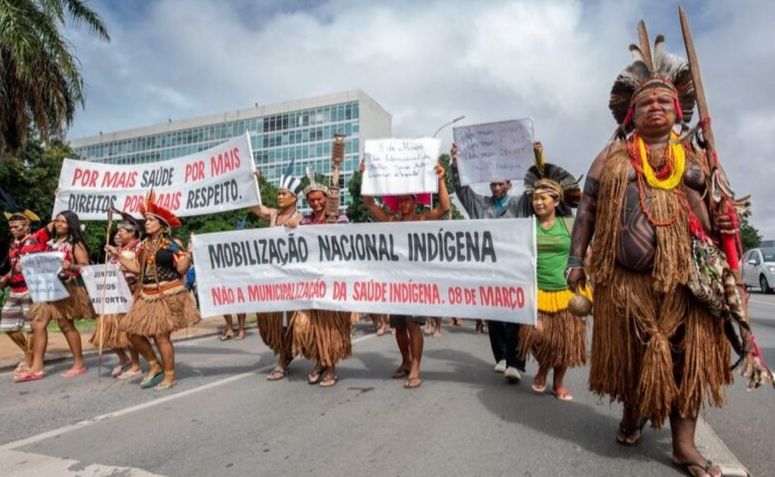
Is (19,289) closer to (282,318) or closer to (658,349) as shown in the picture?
(282,318)

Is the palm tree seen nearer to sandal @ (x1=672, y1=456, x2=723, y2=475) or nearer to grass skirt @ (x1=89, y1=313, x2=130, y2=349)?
grass skirt @ (x1=89, y1=313, x2=130, y2=349)

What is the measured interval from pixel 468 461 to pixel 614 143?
2.15m

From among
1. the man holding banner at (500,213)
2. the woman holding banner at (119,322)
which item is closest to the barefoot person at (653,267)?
the man holding banner at (500,213)

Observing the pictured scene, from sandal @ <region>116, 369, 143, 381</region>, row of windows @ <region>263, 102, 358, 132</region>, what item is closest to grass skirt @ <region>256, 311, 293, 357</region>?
sandal @ <region>116, 369, 143, 381</region>

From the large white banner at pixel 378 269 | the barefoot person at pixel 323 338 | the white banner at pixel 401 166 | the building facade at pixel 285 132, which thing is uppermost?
the building facade at pixel 285 132

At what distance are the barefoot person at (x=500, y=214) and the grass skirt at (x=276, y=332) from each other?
2.14 metres

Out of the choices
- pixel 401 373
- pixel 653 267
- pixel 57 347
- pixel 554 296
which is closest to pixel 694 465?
pixel 653 267

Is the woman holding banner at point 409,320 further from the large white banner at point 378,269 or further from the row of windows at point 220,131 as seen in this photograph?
the row of windows at point 220,131

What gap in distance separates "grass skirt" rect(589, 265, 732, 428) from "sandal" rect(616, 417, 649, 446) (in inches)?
11.7

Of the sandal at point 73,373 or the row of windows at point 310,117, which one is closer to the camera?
the sandal at point 73,373

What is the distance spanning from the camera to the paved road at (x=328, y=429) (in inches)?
123

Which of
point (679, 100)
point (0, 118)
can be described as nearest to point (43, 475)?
point (679, 100)

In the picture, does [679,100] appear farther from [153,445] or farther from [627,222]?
[153,445]

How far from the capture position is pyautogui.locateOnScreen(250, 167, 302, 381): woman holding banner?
215 inches
